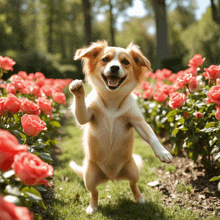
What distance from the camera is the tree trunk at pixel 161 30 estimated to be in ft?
36.7

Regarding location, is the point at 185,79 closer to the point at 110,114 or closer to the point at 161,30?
the point at 110,114

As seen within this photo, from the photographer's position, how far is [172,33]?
92.6ft

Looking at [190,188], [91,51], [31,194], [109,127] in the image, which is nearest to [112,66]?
[91,51]

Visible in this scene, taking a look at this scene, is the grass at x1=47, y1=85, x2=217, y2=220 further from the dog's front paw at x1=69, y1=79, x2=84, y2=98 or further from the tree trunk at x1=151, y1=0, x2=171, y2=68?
the tree trunk at x1=151, y1=0, x2=171, y2=68

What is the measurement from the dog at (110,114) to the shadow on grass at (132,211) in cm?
18

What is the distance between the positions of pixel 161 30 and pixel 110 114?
34.2 feet

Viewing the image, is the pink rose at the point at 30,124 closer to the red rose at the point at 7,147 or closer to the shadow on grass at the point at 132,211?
the red rose at the point at 7,147

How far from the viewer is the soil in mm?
2625

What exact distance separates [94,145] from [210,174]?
170cm

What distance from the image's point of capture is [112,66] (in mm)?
2309

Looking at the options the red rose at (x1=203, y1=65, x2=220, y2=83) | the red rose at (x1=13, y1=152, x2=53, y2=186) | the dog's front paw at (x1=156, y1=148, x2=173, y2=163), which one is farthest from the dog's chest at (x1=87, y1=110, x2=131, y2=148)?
the red rose at (x1=13, y1=152, x2=53, y2=186)

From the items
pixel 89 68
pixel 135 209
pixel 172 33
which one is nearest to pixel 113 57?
pixel 89 68

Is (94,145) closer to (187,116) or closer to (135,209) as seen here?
(135,209)

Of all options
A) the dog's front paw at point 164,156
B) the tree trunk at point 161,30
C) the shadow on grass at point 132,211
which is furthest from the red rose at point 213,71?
the tree trunk at point 161,30
